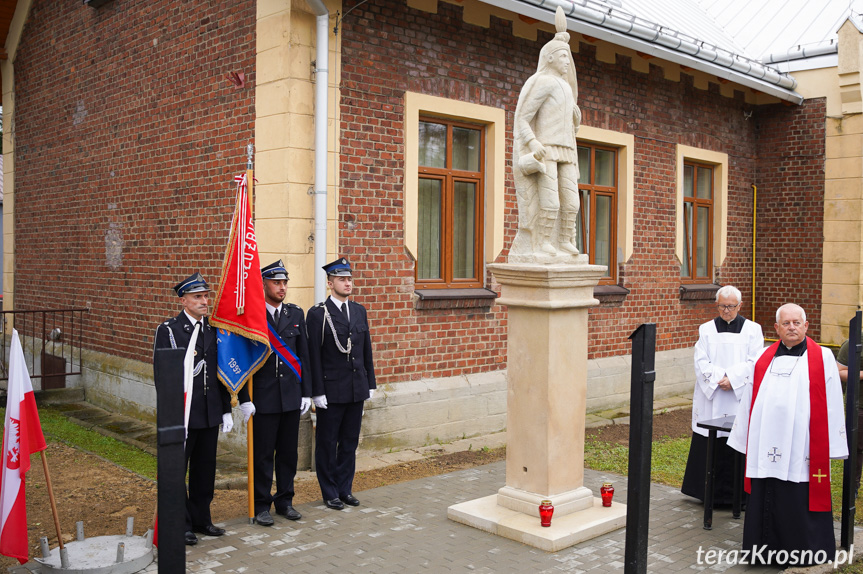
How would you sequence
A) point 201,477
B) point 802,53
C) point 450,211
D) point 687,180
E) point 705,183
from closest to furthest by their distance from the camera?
1. point 201,477
2. point 450,211
3. point 687,180
4. point 705,183
5. point 802,53

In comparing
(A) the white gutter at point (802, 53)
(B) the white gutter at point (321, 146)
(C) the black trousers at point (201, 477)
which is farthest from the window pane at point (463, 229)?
(A) the white gutter at point (802, 53)

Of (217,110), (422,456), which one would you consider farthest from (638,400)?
(217,110)

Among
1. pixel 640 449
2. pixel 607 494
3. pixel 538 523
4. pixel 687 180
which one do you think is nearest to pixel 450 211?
pixel 607 494

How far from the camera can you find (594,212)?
11.1 m

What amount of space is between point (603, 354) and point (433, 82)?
4421mm

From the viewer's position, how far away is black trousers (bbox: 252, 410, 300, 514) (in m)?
5.98

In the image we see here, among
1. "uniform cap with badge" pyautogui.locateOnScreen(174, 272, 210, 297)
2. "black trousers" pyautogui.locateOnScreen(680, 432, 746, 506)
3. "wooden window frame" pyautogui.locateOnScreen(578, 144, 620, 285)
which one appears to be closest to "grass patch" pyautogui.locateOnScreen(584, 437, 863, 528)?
"black trousers" pyautogui.locateOnScreen(680, 432, 746, 506)

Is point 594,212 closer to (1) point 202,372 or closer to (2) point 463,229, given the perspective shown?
(2) point 463,229

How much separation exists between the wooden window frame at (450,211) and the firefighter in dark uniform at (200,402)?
3.43 meters

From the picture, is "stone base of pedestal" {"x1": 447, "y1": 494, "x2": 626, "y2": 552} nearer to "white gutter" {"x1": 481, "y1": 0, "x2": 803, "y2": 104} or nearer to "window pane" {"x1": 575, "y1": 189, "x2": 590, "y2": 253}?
"white gutter" {"x1": 481, "y1": 0, "x2": 803, "y2": 104}

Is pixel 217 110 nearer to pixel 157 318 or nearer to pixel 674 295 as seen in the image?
pixel 157 318

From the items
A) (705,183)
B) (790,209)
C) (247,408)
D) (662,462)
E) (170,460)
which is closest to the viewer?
(170,460)

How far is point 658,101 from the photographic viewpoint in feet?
38.4

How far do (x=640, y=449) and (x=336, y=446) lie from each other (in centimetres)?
335
